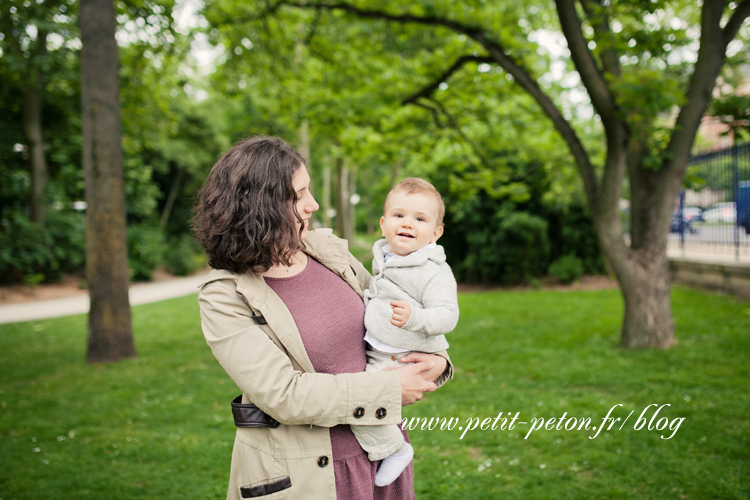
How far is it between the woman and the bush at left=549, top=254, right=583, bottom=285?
44.5ft

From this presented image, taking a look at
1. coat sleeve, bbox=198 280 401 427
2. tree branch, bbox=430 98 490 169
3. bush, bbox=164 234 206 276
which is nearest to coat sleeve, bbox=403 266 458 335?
coat sleeve, bbox=198 280 401 427

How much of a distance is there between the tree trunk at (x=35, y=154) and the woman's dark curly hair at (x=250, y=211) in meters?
18.9

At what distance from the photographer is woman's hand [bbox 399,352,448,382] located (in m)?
1.93

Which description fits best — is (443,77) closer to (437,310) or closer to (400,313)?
(437,310)

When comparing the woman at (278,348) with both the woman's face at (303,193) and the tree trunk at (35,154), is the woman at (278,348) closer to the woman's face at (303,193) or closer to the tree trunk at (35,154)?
the woman's face at (303,193)

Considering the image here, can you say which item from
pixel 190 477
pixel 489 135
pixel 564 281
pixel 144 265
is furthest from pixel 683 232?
pixel 144 265

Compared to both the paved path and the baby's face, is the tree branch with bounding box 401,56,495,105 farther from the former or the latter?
A: the baby's face

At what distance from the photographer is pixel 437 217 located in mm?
2182

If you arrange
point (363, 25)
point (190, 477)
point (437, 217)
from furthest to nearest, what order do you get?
point (363, 25)
point (190, 477)
point (437, 217)

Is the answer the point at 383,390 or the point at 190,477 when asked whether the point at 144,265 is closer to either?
the point at 190,477

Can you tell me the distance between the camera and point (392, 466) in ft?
6.47

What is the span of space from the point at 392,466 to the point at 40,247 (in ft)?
58.6

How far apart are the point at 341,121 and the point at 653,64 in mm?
6146

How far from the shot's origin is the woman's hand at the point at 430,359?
193 cm
